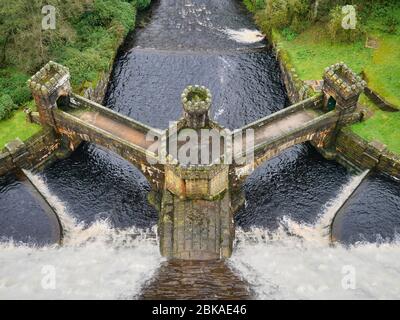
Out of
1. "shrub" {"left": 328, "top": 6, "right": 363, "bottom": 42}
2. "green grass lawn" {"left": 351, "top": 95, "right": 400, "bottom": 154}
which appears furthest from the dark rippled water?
"shrub" {"left": 328, "top": 6, "right": 363, "bottom": 42}

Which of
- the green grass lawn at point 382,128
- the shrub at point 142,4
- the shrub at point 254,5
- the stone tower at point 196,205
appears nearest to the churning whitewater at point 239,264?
the stone tower at point 196,205

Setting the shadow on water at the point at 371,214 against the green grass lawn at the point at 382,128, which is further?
the green grass lawn at the point at 382,128

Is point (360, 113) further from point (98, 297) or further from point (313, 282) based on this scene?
point (98, 297)

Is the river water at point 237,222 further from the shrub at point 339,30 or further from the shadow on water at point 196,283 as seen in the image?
the shrub at point 339,30
